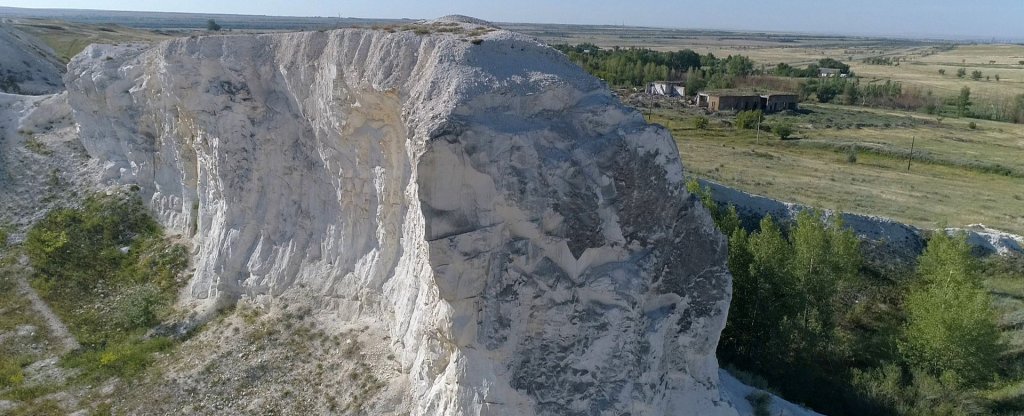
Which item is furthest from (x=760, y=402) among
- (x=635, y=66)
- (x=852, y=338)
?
(x=635, y=66)

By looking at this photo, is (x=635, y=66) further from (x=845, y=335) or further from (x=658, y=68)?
(x=845, y=335)

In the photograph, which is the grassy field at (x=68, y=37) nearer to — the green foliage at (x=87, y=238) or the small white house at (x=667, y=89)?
the green foliage at (x=87, y=238)

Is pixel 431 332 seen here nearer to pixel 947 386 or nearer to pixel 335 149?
pixel 335 149

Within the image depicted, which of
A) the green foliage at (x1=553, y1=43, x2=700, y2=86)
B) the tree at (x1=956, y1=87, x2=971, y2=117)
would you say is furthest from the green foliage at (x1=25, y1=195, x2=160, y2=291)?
the tree at (x1=956, y1=87, x2=971, y2=117)

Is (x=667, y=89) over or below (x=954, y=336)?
over

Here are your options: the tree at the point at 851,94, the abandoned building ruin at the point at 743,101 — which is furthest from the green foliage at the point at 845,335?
the tree at the point at 851,94

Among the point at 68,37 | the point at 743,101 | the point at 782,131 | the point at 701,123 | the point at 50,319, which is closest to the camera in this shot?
the point at 50,319
